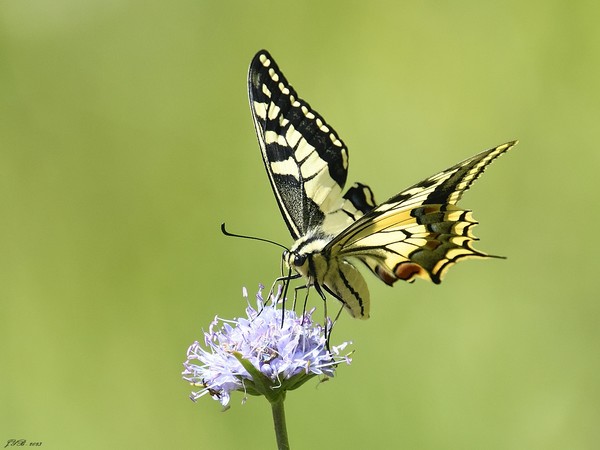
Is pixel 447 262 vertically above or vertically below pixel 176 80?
below

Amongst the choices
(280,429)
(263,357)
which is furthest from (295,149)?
→ (280,429)

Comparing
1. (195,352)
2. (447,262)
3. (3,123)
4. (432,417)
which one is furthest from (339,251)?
(3,123)

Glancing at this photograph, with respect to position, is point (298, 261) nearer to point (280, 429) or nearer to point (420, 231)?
point (420, 231)

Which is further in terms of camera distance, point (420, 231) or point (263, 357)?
point (420, 231)

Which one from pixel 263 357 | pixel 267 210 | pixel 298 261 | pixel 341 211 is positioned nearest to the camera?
pixel 263 357

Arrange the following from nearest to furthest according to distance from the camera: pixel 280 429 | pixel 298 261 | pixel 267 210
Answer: pixel 280 429 < pixel 298 261 < pixel 267 210

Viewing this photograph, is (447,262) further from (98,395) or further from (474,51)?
(474,51)

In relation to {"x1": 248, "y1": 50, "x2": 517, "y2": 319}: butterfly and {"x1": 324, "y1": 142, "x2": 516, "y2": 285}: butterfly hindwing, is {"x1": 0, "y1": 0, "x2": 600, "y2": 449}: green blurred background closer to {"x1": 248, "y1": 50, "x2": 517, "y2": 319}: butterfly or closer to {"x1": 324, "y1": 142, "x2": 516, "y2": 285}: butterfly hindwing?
{"x1": 248, "y1": 50, "x2": 517, "y2": 319}: butterfly
